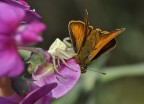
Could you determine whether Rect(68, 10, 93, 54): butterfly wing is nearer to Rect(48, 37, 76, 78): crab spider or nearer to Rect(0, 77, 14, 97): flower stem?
Rect(48, 37, 76, 78): crab spider

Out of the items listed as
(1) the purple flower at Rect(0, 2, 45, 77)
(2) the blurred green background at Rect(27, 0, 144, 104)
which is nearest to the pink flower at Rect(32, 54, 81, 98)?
(1) the purple flower at Rect(0, 2, 45, 77)

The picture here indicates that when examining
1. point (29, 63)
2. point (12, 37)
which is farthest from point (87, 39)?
point (12, 37)

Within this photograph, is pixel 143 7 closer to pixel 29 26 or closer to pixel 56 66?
pixel 56 66

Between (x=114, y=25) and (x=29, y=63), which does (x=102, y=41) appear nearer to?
(x=29, y=63)

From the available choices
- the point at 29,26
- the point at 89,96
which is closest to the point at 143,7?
the point at 89,96

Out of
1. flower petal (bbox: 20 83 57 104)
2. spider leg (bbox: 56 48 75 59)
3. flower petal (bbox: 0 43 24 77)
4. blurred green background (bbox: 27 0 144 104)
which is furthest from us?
blurred green background (bbox: 27 0 144 104)

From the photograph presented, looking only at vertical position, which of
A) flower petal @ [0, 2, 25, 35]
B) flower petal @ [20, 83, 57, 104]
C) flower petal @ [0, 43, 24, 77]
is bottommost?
flower petal @ [20, 83, 57, 104]

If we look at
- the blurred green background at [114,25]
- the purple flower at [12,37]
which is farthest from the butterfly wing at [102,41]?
the blurred green background at [114,25]
